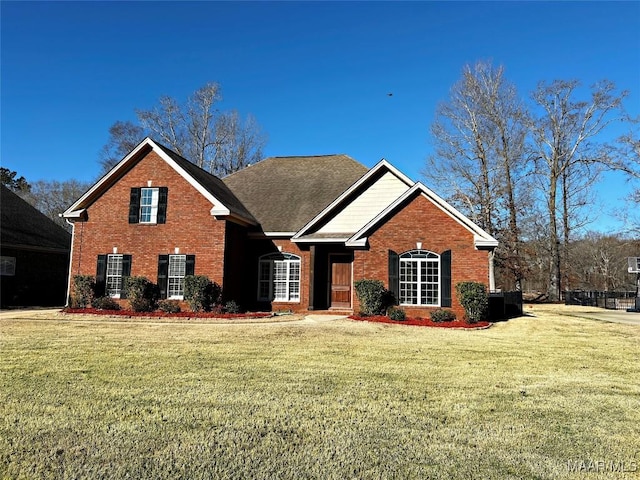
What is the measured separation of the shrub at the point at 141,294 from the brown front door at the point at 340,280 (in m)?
7.51

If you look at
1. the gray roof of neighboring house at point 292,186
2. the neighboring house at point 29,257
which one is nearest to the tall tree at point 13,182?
the neighboring house at point 29,257

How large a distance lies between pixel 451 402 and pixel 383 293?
10.6 metres

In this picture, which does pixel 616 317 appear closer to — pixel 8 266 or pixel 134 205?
pixel 134 205

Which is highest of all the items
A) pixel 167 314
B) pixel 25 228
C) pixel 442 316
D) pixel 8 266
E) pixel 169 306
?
pixel 25 228

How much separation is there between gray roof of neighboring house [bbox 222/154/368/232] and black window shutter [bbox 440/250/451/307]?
6.54 meters

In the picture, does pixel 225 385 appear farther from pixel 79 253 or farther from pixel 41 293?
pixel 41 293

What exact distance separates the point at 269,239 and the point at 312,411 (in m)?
14.9

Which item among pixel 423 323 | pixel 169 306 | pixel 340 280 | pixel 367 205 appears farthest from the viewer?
pixel 340 280

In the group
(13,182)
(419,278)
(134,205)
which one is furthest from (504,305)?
(13,182)

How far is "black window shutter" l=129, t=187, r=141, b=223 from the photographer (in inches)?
738

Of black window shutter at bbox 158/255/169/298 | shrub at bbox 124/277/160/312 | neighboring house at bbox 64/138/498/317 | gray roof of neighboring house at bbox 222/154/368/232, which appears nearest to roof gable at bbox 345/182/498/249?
neighboring house at bbox 64/138/498/317

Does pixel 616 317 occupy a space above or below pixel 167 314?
below

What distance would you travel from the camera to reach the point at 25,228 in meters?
24.3

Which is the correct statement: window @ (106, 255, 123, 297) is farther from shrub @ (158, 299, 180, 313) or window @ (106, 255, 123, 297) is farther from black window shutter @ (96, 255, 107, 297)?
shrub @ (158, 299, 180, 313)
